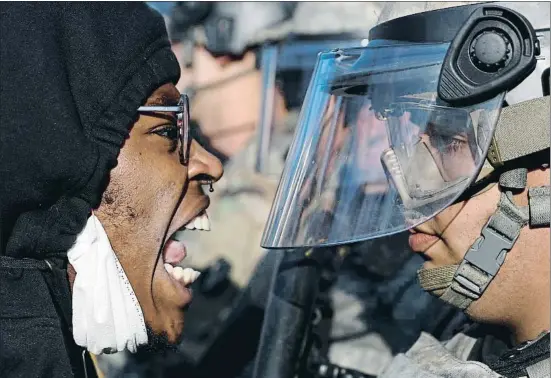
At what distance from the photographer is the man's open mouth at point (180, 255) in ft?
9.09

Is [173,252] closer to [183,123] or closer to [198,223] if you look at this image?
[198,223]

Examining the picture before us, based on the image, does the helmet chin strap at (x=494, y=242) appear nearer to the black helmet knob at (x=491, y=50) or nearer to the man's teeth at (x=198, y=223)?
the black helmet knob at (x=491, y=50)

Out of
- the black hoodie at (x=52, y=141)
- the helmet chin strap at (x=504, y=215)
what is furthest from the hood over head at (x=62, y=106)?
the helmet chin strap at (x=504, y=215)

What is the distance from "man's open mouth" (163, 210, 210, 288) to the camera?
9.09ft

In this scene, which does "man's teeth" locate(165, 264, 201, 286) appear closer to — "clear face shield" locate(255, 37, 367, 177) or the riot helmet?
A: the riot helmet

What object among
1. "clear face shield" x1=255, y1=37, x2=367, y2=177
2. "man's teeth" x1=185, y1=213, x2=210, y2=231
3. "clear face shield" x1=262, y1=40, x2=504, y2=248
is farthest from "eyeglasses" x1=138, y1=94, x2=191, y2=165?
"clear face shield" x1=255, y1=37, x2=367, y2=177

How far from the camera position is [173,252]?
9.39 feet

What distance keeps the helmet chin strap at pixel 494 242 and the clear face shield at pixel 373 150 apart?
21 centimetres

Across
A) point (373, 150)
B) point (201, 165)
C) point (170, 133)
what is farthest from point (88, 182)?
point (373, 150)

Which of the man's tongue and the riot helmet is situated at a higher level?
the riot helmet

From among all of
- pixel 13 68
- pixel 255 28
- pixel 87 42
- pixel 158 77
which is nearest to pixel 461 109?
pixel 158 77

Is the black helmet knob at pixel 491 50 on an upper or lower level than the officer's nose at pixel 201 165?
upper

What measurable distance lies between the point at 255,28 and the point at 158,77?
268 centimetres

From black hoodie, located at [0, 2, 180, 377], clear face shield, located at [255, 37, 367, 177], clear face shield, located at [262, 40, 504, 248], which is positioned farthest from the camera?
clear face shield, located at [255, 37, 367, 177]
